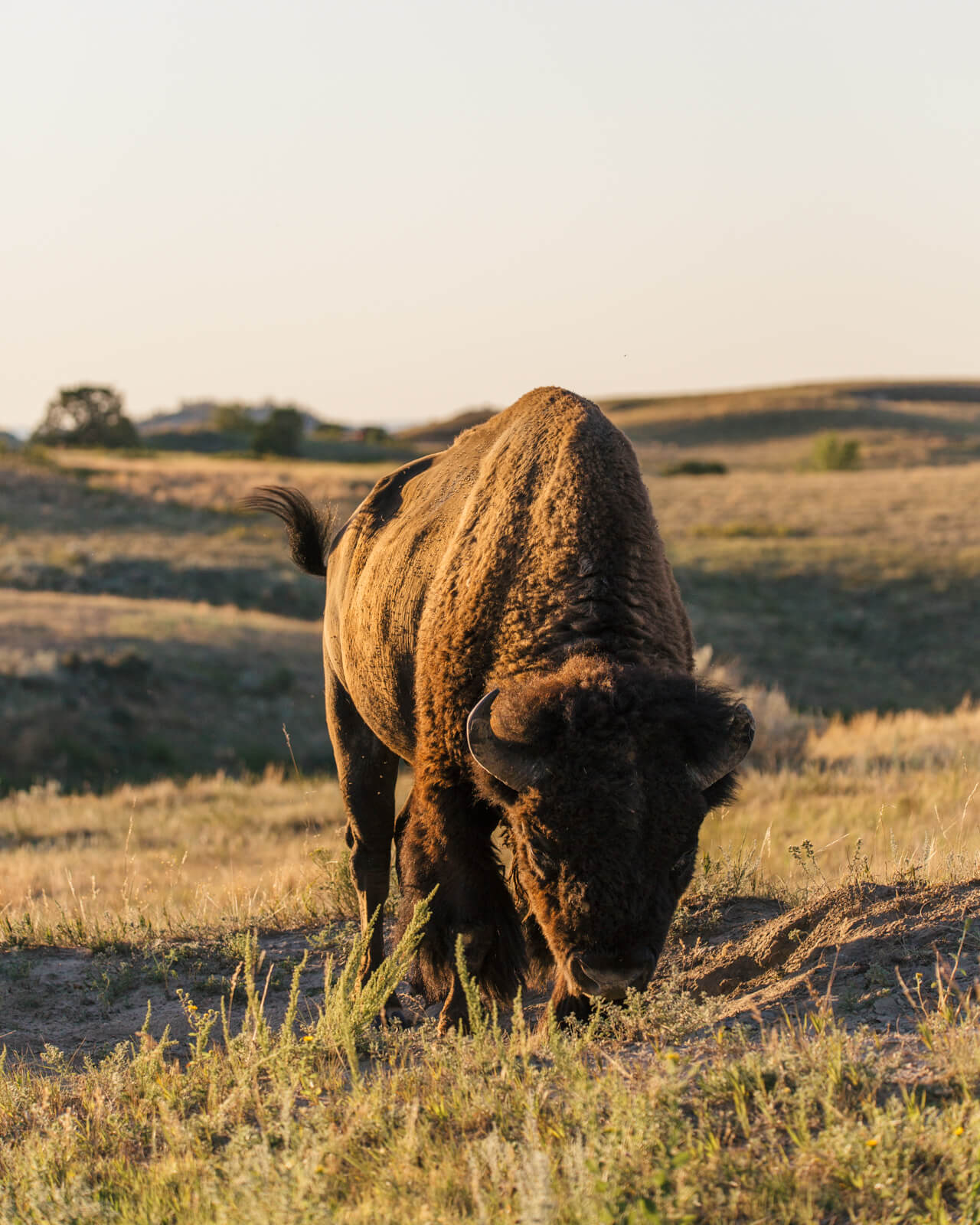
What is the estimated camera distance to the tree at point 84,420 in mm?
66875

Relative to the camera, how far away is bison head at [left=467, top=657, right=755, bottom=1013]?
11.9ft

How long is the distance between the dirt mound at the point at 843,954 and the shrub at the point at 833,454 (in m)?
63.5

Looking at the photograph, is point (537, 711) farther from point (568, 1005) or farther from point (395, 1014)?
point (395, 1014)

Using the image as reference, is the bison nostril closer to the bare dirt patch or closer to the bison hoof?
the bare dirt patch

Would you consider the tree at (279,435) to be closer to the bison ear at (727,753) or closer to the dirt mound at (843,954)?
the dirt mound at (843,954)

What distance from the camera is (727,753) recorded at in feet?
12.6

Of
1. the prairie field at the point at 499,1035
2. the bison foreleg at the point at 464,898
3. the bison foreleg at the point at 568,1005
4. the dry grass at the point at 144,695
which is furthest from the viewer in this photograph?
the dry grass at the point at 144,695

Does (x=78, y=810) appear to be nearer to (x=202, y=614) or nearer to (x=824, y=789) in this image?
(x=824, y=789)

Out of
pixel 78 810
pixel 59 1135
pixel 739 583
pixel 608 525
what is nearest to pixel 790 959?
pixel 608 525

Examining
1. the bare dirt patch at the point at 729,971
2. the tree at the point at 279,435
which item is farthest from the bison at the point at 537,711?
the tree at the point at 279,435

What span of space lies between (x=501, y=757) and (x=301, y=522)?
405cm

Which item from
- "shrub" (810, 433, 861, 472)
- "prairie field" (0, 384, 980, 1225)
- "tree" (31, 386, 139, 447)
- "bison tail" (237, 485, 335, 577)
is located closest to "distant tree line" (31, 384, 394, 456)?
"tree" (31, 386, 139, 447)

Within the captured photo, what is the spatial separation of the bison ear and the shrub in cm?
6496

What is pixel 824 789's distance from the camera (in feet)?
40.0
